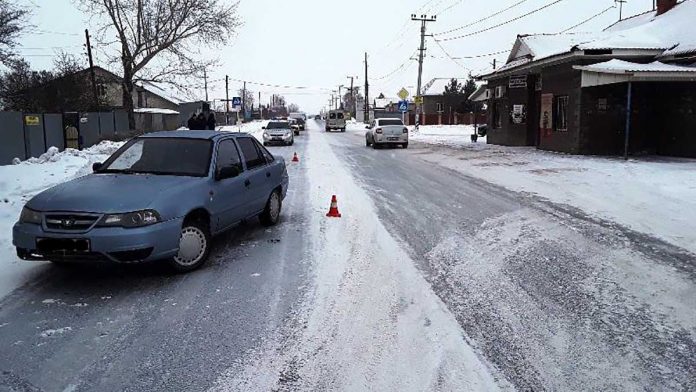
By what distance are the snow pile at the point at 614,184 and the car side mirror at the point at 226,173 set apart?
554cm

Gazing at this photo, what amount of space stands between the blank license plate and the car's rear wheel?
334 centimetres

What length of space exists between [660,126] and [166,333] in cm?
2012

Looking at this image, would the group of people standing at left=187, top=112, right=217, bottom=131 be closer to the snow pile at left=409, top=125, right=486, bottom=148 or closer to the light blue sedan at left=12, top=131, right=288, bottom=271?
the light blue sedan at left=12, top=131, right=288, bottom=271

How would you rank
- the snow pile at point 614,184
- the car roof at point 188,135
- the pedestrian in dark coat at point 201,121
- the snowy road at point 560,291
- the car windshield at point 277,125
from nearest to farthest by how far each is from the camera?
the snowy road at point 560,291 → the car roof at point 188,135 → the snow pile at point 614,184 → the pedestrian in dark coat at point 201,121 → the car windshield at point 277,125

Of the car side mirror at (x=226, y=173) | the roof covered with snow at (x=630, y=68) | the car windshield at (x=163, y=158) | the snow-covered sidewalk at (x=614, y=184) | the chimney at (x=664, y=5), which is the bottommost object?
the snow-covered sidewalk at (x=614, y=184)

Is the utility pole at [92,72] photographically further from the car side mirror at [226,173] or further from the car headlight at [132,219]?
the car headlight at [132,219]

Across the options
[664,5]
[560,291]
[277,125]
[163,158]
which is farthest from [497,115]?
[560,291]

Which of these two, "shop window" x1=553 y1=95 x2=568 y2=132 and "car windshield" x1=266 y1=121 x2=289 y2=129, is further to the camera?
"car windshield" x1=266 y1=121 x2=289 y2=129

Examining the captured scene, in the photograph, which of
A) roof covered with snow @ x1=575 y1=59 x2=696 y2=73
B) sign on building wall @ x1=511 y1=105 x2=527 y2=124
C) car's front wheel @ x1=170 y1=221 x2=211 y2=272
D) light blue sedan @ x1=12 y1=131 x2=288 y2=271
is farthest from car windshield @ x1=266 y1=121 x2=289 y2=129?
car's front wheel @ x1=170 y1=221 x2=211 y2=272

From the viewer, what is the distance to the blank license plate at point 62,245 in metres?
5.17

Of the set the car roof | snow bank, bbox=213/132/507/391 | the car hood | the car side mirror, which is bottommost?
snow bank, bbox=213/132/507/391

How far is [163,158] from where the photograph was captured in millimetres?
6805

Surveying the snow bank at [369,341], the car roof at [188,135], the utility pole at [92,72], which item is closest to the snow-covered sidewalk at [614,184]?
the snow bank at [369,341]

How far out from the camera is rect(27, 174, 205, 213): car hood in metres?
5.36
